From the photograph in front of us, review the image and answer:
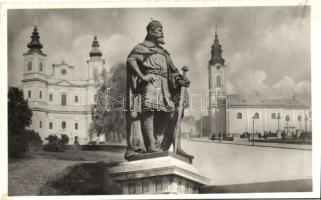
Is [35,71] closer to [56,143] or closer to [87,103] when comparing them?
[87,103]

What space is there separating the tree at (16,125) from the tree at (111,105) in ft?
3.91

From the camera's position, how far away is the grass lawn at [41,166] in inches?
383

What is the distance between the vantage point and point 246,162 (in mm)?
9930

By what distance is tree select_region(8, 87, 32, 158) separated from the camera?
9758 mm

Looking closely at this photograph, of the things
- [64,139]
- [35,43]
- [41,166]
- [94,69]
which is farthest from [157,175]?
[35,43]

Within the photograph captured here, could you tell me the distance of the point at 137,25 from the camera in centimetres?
991

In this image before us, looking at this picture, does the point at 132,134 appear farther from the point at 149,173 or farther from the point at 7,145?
the point at 7,145

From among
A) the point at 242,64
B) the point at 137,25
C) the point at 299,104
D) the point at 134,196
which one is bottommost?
the point at 134,196

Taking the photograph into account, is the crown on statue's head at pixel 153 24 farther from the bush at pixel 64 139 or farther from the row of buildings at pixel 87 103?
the bush at pixel 64 139

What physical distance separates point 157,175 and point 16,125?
2563mm

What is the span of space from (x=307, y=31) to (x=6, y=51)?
17.1 feet

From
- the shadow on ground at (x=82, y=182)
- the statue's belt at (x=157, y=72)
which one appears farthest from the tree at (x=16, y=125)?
the statue's belt at (x=157, y=72)

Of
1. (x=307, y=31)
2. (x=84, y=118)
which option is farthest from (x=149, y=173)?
(x=307, y=31)

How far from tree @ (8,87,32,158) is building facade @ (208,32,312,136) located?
10.5 feet
